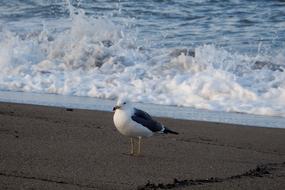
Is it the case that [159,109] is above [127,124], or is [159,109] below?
above

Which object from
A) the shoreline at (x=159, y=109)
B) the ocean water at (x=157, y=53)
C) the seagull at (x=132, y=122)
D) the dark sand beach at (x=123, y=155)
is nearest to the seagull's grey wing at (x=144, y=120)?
the seagull at (x=132, y=122)

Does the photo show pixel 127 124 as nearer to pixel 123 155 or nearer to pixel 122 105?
pixel 122 105

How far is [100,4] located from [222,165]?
47.6 feet

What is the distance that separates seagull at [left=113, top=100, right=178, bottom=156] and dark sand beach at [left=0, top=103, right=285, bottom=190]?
18 centimetres

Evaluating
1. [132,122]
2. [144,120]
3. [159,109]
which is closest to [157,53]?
[159,109]

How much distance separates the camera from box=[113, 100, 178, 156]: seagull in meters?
6.38

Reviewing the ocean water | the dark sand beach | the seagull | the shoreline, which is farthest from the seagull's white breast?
the ocean water

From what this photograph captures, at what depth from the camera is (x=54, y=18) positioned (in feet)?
59.0

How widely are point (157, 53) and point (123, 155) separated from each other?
7.06 metres

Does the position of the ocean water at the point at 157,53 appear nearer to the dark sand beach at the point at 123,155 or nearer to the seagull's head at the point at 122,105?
the dark sand beach at the point at 123,155

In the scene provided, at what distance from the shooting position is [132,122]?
6387 millimetres

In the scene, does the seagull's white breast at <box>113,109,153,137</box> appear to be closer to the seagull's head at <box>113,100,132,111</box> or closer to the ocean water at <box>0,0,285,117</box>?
the seagull's head at <box>113,100,132,111</box>

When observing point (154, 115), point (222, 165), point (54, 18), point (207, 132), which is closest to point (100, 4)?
point (54, 18)

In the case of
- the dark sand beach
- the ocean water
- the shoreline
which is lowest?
the dark sand beach
